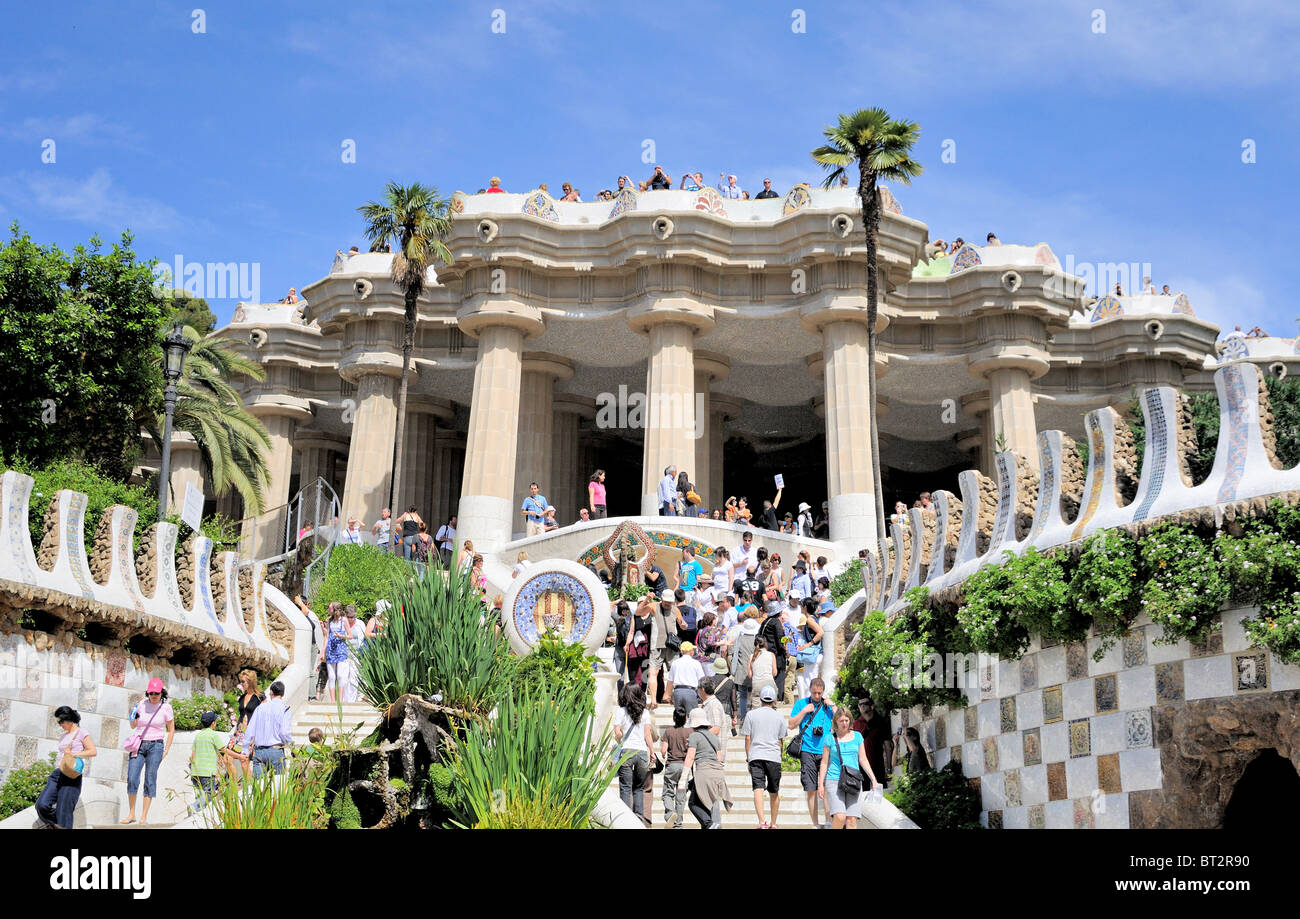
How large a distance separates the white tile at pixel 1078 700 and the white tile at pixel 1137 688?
41 cm

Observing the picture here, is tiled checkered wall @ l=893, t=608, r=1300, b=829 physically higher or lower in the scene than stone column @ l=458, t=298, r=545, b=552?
lower

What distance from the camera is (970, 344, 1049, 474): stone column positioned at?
37531 millimetres

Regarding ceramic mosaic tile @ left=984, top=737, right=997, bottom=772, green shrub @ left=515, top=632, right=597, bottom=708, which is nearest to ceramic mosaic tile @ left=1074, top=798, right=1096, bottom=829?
ceramic mosaic tile @ left=984, top=737, right=997, bottom=772

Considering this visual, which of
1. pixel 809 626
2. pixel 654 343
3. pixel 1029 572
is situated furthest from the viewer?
pixel 654 343

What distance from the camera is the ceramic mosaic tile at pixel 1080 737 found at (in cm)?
1255

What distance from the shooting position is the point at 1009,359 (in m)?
37.5

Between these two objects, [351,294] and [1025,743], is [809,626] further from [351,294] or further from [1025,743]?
[351,294]

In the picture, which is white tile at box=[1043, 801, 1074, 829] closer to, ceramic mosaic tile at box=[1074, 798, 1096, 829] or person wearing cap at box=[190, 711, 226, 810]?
ceramic mosaic tile at box=[1074, 798, 1096, 829]

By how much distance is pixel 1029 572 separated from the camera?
1330 cm

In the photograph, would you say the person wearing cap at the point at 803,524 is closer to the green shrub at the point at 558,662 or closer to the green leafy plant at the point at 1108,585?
the green shrub at the point at 558,662

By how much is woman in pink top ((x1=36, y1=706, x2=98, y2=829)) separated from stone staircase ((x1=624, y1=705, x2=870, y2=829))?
576cm

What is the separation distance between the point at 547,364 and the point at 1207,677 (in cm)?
2935

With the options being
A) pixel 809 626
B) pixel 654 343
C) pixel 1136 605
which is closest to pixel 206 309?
pixel 654 343
